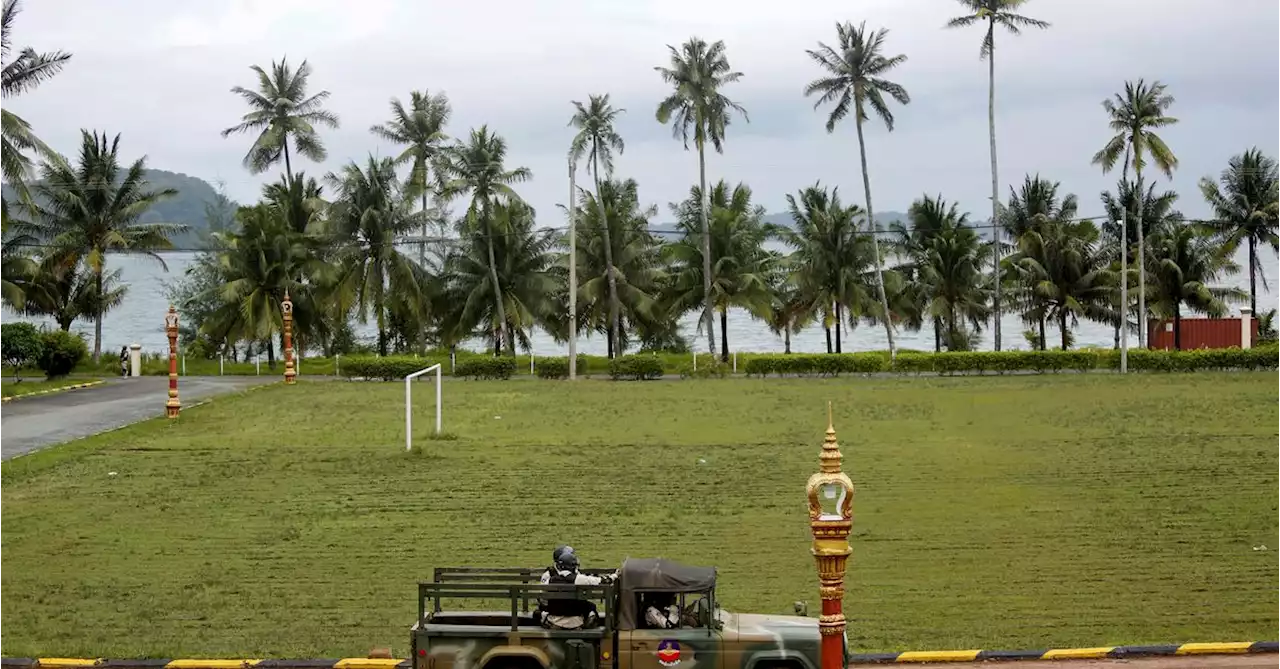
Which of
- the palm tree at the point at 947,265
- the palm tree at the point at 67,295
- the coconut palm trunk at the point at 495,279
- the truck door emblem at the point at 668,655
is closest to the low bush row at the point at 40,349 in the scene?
the palm tree at the point at 67,295

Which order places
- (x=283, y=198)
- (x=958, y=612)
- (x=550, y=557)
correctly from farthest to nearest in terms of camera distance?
(x=283, y=198) → (x=550, y=557) → (x=958, y=612)

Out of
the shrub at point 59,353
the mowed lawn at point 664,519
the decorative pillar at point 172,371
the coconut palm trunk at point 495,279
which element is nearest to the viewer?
the mowed lawn at point 664,519

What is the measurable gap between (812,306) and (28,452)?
3460 cm

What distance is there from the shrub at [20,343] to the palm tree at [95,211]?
5.98 m

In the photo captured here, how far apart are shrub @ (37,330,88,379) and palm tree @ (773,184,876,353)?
1102 inches

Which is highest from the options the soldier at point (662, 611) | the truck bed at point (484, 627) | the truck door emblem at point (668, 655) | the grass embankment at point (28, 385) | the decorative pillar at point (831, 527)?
the grass embankment at point (28, 385)

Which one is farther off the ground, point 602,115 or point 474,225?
point 602,115

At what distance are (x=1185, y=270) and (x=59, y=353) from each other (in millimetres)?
44621

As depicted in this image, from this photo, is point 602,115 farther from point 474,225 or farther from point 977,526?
point 977,526

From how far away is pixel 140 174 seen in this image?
5325 centimetres

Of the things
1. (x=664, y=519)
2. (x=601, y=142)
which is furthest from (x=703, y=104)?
(x=664, y=519)

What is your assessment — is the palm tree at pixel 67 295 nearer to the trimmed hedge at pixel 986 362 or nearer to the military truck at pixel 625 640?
the trimmed hedge at pixel 986 362

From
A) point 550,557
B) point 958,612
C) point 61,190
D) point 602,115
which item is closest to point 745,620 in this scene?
point 958,612

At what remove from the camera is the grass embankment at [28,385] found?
4144 cm
